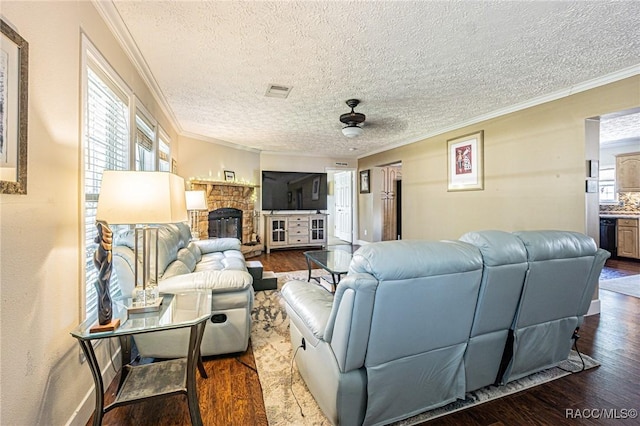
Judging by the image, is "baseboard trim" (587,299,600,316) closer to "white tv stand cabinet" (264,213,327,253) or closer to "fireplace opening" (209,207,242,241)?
"white tv stand cabinet" (264,213,327,253)

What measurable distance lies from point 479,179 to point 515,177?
510mm

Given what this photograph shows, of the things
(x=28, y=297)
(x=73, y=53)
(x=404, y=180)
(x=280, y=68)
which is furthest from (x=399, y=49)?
(x=404, y=180)

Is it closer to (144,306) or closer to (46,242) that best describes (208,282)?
(144,306)

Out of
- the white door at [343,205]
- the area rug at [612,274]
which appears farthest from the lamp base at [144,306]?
the white door at [343,205]

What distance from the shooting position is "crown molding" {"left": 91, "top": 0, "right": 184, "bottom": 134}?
1.77 meters

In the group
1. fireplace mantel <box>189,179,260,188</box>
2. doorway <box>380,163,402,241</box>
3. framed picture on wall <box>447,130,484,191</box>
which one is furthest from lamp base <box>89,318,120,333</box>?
doorway <box>380,163,402,241</box>

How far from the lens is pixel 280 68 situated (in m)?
2.57

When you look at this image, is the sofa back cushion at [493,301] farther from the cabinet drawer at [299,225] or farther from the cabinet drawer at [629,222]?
the cabinet drawer at [629,222]

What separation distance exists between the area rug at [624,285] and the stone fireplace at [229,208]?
5906 mm

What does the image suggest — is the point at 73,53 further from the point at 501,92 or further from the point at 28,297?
the point at 501,92

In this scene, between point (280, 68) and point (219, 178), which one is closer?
point (280, 68)

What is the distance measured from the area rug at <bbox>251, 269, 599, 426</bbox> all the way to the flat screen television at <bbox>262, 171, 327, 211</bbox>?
13.9 ft

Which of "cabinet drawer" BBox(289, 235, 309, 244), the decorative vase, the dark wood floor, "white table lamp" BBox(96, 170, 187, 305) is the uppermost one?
"white table lamp" BBox(96, 170, 187, 305)

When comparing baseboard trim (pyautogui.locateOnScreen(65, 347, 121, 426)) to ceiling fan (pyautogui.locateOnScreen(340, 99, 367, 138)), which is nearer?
baseboard trim (pyautogui.locateOnScreen(65, 347, 121, 426))
